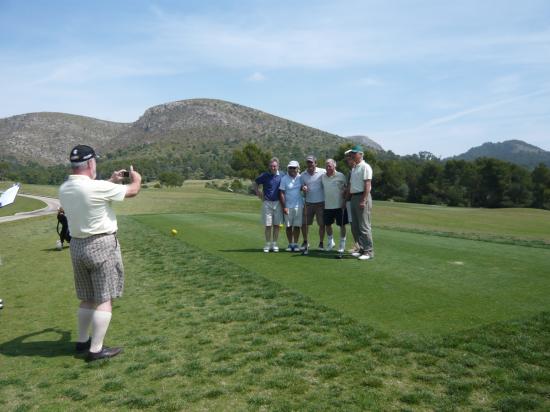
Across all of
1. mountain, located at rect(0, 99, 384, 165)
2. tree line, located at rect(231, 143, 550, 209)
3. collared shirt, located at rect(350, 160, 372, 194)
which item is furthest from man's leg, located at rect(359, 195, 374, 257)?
mountain, located at rect(0, 99, 384, 165)

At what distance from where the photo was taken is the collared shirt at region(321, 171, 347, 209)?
34.7 feet

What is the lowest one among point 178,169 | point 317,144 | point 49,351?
point 49,351

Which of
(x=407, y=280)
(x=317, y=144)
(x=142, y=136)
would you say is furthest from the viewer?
(x=142, y=136)

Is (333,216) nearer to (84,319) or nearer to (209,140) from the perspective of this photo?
(84,319)

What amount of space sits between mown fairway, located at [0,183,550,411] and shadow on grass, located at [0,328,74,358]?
0.02m

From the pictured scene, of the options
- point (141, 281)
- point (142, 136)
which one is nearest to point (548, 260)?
point (141, 281)

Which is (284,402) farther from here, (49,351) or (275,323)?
(49,351)

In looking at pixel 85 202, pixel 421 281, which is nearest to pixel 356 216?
pixel 421 281

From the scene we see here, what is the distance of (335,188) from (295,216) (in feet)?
3.82

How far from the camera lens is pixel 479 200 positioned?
3258 inches

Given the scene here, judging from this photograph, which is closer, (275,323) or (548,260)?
(275,323)

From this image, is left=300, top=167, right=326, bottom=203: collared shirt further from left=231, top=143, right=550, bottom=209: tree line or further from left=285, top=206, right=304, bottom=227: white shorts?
left=231, top=143, right=550, bottom=209: tree line

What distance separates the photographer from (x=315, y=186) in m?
10.9

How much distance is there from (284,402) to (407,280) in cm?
418
